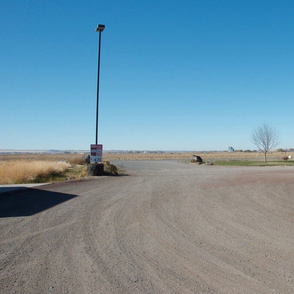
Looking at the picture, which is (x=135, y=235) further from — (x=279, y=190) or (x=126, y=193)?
(x=279, y=190)

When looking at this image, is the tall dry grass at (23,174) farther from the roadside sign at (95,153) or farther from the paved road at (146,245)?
the paved road at (146,245)

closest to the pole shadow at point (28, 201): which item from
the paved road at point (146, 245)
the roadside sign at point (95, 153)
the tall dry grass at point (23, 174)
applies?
the paved road at point (146, 245)

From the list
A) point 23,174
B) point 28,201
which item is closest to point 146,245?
point 28,201

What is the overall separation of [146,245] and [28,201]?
262 inches

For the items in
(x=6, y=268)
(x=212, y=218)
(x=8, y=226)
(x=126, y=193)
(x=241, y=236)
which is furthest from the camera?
(x=126, y=193)

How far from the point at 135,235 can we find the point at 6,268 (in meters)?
2.75

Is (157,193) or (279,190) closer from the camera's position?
(157,193)

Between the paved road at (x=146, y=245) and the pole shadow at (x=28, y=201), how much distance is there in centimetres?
3

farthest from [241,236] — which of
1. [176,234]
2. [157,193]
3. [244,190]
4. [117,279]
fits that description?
[244,190]

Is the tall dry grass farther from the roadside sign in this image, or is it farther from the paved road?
the paved road

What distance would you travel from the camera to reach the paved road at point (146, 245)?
452 centimetres

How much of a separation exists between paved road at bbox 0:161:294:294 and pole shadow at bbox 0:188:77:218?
35 millimetres

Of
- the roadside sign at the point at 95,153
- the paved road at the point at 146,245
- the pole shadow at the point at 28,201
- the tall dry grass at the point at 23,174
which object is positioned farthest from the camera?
the roadside sign at the point at 95,153

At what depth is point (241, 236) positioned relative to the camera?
22.8ft
